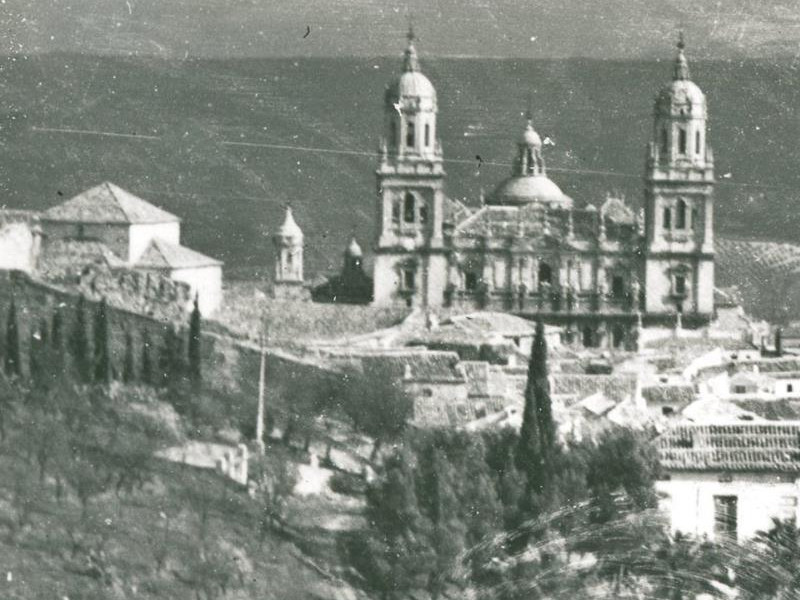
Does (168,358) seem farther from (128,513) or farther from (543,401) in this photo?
(543,401)

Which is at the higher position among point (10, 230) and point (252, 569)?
point (10, 230)

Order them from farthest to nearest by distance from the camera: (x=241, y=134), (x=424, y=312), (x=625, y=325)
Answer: (x=625, y=325) < (x=424, y=312) < (x=241, y=134)

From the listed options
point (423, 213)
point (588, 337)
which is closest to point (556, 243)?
point (423, 213)

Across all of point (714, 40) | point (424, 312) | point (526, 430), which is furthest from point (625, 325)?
point (526, 430)

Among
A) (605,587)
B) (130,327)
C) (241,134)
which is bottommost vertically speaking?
(605,587)

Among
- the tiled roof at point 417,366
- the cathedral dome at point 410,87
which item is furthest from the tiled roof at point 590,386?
the cathedral dome at point 410,87

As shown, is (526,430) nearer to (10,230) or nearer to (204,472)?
(204,472)

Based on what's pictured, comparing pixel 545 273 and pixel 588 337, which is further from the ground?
pixel 545 273
